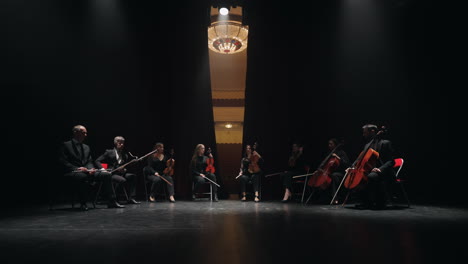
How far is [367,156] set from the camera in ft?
13.6

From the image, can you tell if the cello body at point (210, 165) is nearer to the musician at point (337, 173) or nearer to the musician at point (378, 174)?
the musician at point (337, 173)

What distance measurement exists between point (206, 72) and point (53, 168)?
3.51 m

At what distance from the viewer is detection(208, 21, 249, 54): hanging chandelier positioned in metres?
7.37

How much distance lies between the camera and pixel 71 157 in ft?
14.2

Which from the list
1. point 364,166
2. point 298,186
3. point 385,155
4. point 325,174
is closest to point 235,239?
point 364,166

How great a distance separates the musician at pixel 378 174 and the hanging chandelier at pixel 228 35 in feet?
14.1

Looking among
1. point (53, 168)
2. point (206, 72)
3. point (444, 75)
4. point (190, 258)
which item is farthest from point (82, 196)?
point (444, 75)

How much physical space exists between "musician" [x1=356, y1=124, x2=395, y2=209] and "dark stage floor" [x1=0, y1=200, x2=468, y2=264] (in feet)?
2.96

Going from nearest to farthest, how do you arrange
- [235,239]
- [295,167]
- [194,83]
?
1. [235,239]
2. [295,167]
3. [194,83]

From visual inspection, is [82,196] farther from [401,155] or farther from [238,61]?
[238,61]

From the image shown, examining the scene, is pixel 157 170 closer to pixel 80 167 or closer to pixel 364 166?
pixel 80 167

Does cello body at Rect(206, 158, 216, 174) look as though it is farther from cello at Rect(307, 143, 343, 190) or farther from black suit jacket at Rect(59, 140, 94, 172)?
black suit jacket at Rect(59, 140, 94, 172)

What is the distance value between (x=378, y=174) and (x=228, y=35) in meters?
4.89

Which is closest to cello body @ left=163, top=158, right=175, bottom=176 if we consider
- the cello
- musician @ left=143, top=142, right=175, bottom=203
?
musician @ left=143, top=142, right=175, bottom=203
